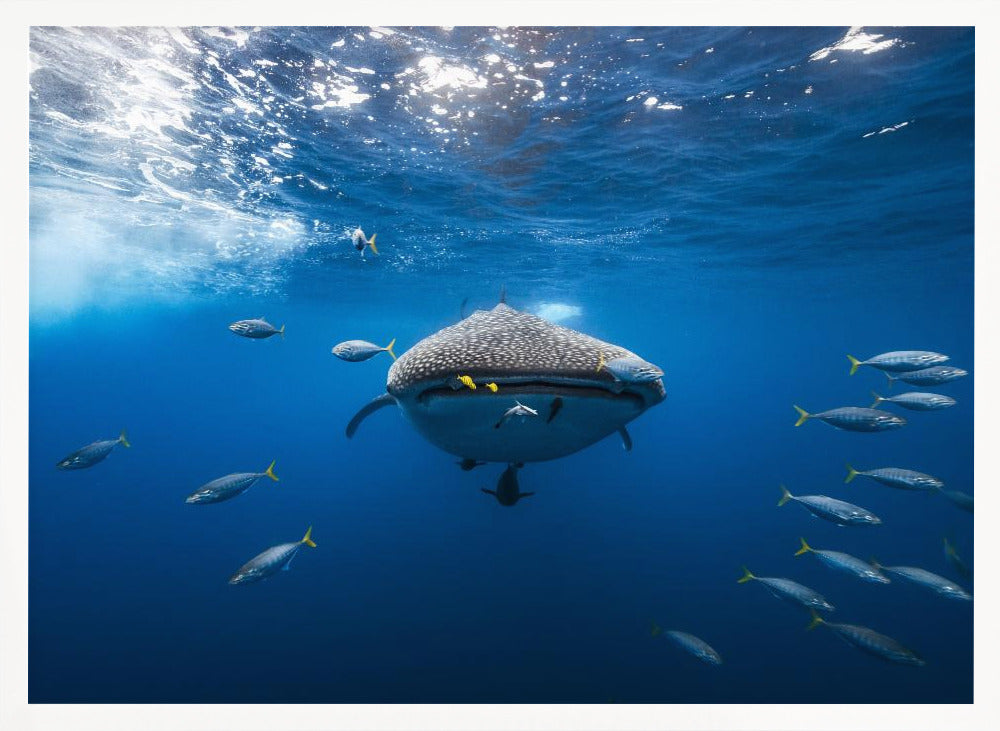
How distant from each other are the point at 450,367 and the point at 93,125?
1012 cm

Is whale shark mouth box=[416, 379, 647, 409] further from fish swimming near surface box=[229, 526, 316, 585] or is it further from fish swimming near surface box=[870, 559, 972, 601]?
fish swimming near surface box=[870, 559, 972, 601]

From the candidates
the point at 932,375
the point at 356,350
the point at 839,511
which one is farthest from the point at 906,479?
the point at 356,350

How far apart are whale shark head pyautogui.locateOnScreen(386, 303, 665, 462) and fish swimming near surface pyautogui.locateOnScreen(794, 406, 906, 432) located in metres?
2.81

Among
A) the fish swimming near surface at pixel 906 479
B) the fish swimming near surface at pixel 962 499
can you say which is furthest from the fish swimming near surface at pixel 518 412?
the fish swimming near surface at pixel 962 499

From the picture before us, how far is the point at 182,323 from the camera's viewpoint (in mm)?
52000

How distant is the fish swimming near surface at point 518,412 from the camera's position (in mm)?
2873

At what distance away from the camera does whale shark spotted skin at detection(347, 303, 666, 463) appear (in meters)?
2.98

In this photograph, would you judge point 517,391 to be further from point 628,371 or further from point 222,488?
point 222,488

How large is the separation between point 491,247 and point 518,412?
15923mm

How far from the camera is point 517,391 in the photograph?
2.96 metres

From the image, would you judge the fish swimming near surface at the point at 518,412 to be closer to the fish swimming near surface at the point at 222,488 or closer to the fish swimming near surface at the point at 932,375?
the fish swimming near surface at the point at 222,488

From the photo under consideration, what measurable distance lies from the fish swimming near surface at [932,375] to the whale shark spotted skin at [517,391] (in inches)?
155
